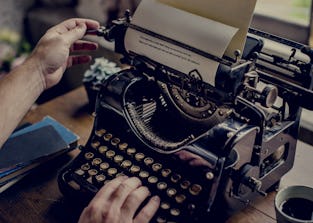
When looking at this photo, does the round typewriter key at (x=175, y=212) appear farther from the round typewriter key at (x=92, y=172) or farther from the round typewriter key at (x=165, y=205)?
the round typewriter key at (x=92, y=172)

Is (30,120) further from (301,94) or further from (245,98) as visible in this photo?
(301,94)

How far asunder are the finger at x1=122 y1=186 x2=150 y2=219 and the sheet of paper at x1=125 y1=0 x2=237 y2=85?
13.7 inches

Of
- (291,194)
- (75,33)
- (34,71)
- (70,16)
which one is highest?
(75,33)

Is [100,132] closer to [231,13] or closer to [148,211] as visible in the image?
[148,211]

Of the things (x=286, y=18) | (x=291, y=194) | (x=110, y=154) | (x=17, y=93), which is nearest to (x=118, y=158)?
(x=110, y=154)

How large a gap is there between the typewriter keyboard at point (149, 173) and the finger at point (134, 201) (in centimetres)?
5

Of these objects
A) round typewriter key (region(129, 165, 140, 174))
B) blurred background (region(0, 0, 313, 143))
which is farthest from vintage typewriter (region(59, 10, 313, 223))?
blurred background (region(0, 0, 313, 143))

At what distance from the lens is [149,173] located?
1.35 m

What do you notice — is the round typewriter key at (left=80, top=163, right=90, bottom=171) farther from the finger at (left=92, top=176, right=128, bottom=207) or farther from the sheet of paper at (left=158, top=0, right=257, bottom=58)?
the sheet of paper at (left=158, top=0, right=257, bottom=58)

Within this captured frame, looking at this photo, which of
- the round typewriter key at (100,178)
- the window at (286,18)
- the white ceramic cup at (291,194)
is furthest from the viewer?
the window at (286,18)

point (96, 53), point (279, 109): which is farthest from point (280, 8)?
point (279, 109)

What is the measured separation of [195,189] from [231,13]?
472mm

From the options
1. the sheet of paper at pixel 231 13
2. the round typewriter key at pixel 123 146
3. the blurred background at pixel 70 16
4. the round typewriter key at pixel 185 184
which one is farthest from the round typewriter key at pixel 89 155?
the blurred background at pixel 70 16

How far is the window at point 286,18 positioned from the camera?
2.27m
